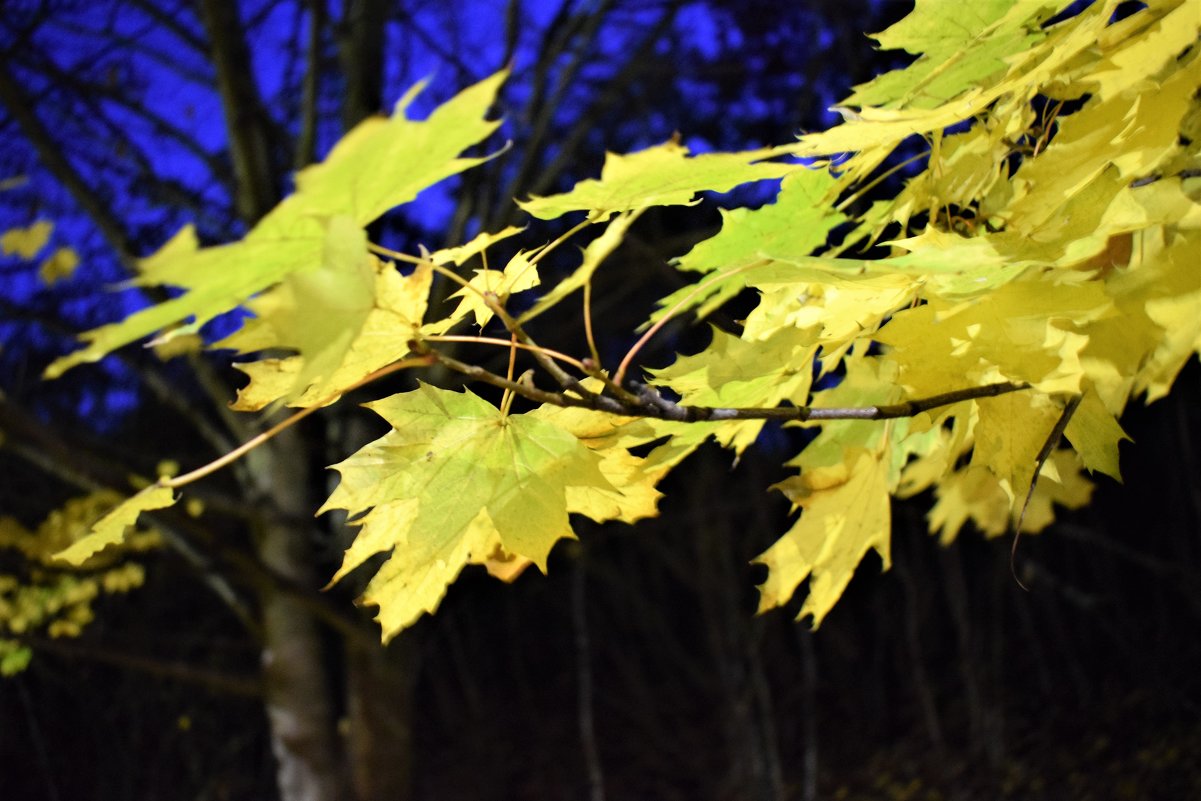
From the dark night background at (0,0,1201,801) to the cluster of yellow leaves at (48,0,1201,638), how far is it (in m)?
1.32

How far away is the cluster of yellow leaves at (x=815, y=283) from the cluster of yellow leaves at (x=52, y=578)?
226cm

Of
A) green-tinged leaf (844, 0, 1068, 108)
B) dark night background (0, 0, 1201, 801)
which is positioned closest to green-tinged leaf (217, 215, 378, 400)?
green-tinged leaf (844, 0, 1068, 108)

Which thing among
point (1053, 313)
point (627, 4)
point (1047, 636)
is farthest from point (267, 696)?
point (1047, 636)

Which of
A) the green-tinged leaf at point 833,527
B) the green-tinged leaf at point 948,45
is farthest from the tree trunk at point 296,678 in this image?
the green-tinged leaf at point 948,45

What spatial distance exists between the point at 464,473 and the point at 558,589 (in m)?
4.22

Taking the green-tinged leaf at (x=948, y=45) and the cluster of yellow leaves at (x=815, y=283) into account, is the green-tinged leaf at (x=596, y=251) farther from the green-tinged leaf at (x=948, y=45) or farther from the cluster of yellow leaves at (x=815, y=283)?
the green-tinged leaf at (x=948, y=45)

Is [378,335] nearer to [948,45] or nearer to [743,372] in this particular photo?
[743,372]

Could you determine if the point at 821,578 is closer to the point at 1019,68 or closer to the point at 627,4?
the point at 1019,68

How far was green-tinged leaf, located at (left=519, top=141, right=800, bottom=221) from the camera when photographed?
369mm

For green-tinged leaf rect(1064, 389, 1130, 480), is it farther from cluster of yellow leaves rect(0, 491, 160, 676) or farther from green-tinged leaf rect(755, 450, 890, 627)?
cluster of yellow leaves rect(0, 491, 160, 676)

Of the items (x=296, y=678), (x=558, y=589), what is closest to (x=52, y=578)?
(x=296, y=678)

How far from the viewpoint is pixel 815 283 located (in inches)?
17.9

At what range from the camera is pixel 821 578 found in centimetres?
58

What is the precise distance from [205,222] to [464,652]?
2533mm
